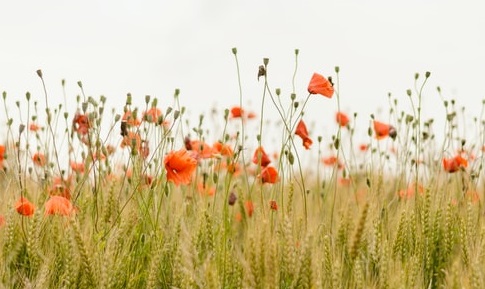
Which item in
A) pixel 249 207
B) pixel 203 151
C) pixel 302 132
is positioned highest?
pixel 302 132

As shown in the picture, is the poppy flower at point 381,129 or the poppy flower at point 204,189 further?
the poppy flower at point 381,129

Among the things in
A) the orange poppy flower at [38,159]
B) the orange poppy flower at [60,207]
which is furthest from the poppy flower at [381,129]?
the orange poppy flower at [60,207]

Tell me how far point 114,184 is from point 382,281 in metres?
1.21

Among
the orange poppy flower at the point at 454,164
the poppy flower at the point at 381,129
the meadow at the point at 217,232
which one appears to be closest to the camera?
the meadow at the point at 217,232

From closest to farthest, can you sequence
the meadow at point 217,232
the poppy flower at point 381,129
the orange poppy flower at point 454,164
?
the meadow at point 217,232, the orange poppy flower at point 454,164, the poppy flower at point 381,129

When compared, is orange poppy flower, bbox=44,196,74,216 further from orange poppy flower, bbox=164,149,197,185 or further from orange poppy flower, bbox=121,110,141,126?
orange poppy flower, bbox=121,110,141,126

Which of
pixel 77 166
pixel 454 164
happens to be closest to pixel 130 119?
pixel 77 166

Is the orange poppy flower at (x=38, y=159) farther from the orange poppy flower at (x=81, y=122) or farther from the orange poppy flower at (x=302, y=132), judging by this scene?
the orange poppy flower at (x=302, y=132)

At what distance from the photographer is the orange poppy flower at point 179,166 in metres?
3.14

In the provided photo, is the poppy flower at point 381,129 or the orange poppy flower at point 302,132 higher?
the orange poppy flower at point 302,132

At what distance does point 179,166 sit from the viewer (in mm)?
3162

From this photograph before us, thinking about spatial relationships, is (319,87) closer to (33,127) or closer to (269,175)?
(269,175)

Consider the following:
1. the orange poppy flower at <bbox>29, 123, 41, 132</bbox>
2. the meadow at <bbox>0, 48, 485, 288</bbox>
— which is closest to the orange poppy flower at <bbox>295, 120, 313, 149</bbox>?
the meadow at <bbox>0, 48, 485, 288</bbox>

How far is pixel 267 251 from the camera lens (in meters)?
2.27
